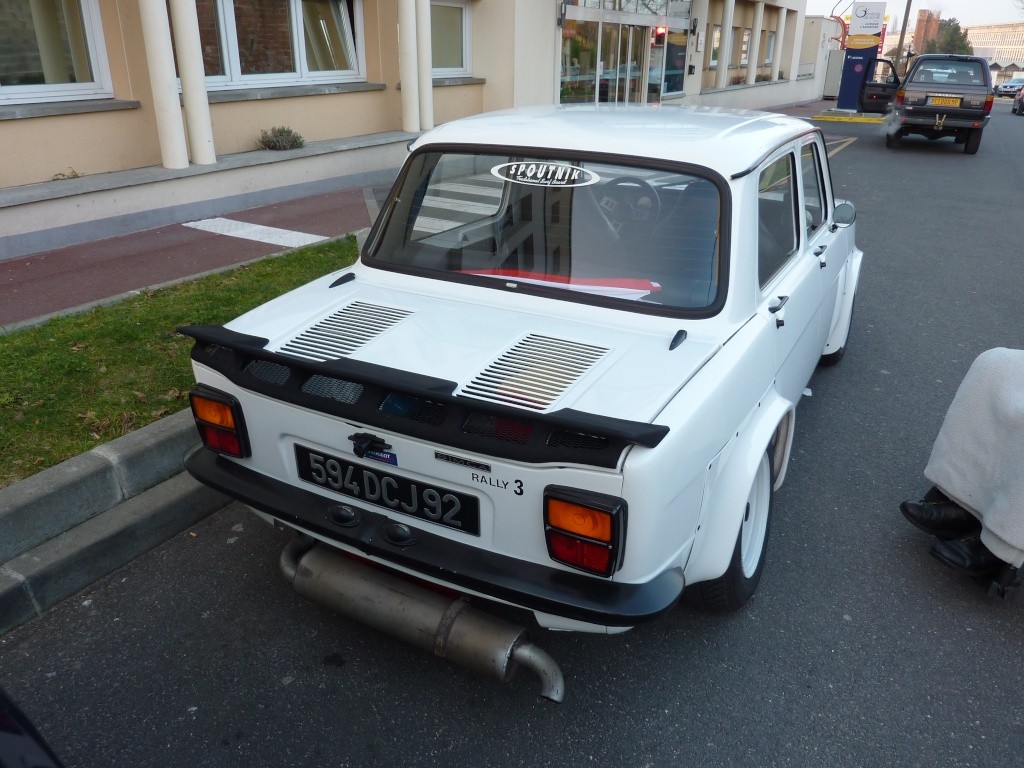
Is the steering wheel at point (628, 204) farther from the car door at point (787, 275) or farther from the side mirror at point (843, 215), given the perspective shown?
the side mirror at point (843, 215)

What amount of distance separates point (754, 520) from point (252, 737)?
6.38 ft

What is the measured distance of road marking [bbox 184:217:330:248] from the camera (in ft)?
25.0

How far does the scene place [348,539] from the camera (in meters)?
2.45

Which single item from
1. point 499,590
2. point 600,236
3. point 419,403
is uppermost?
point 600,236

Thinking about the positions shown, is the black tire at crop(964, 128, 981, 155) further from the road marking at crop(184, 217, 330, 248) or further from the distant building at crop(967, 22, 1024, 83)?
the distant building at crop(967, 22, 1024, 83)

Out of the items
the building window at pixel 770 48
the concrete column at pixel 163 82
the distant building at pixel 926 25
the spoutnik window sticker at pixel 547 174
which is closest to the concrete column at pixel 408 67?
the concrete column at pixel 163 82

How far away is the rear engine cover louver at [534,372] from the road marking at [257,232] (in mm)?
5245

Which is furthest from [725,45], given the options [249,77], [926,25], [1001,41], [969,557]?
[1001,41]

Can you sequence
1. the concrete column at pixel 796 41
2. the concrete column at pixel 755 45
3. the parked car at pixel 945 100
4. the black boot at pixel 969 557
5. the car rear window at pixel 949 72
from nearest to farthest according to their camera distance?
the black boot at pixel 969 557 < the parked car at pixel 945 100 < the car rear window at pixel 949 72 < the concrete column at pixel 755 45 < the concrete column at pixel 796 41

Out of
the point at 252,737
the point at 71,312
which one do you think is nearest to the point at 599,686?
the point at 252,737

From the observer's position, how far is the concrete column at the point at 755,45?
27.0 m

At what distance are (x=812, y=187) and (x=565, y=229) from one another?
71.9 inches

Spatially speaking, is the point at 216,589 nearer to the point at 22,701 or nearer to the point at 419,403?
A: the point at 22,701

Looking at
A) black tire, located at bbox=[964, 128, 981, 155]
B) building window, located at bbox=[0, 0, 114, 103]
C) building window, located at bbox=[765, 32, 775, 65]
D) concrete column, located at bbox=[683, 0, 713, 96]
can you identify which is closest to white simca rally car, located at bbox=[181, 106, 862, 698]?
building window, located at bbox=[0, 0, 114, 103]
